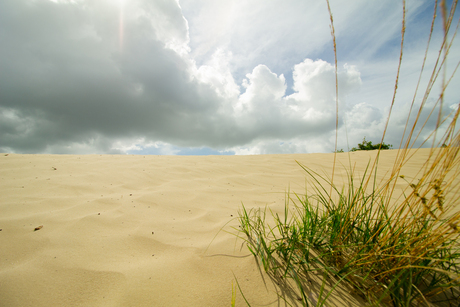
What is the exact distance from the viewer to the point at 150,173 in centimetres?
397

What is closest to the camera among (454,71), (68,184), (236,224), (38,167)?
(454,71)

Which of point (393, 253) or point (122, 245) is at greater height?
point (393, 253)

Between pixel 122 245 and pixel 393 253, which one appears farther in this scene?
pixel 122 245

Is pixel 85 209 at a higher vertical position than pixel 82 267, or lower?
higher

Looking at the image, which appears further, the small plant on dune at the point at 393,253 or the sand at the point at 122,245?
the sand at the point at 122,245

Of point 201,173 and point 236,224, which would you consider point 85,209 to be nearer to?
point 236,224

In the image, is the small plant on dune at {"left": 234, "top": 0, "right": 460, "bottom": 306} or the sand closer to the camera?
the small plant on dune at {"left": 234, "top": 0, "right": 460, "bottom": 306}

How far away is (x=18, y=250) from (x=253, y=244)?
1.71m

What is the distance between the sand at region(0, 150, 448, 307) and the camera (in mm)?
1122

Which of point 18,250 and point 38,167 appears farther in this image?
point 38,167

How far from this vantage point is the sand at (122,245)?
112 cm

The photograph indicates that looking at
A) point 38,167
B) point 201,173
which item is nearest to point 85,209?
point 201,173

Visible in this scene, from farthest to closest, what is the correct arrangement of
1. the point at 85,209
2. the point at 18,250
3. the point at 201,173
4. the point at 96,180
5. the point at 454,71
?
1. the point at 201,173
2. the point at 96,180
3. the point at 85,209
4. the point at 18,250
5. the point at 454,71

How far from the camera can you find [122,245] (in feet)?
5.16
